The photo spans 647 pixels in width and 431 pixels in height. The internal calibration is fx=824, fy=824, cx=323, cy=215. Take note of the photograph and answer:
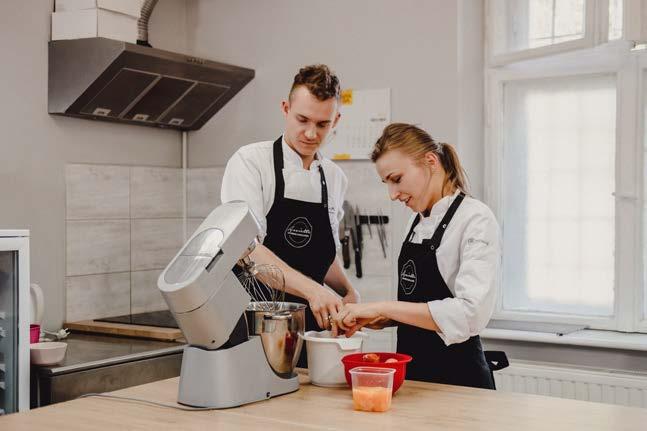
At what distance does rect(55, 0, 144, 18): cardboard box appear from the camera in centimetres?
363

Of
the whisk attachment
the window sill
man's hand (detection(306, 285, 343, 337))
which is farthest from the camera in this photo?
the window sill

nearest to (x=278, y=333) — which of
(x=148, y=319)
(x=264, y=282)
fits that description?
(x=264, y=282)

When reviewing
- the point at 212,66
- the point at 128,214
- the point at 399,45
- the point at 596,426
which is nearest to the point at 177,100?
the point at 212,66

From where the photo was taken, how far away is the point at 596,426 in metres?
1.80

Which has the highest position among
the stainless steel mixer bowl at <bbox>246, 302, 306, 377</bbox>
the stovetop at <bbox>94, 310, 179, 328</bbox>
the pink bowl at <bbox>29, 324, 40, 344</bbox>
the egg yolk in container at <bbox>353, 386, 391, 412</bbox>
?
the stainless steel mixer bowl at <bbox>246, 302, 306, 377</bbox>

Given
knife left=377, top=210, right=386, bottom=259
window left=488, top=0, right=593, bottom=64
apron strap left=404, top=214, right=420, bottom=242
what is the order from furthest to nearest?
knife left=377, top=210, right=386, bottom=259, window left=488, top=0, right=593, bottom=64, apron strap left=404, top=214, right=420, bottom=242

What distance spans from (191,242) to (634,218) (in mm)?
2271

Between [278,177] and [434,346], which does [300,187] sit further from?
[434,346]

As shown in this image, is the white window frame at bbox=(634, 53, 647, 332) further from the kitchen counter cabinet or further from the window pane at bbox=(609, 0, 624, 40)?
the kitchen counter cabinet

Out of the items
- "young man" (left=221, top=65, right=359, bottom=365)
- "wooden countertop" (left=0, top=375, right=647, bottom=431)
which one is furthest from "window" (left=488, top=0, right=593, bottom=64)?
"wooden countertop" (left=0, top=375, right=647, bottom=431)

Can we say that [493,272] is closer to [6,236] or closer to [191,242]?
[191,242]

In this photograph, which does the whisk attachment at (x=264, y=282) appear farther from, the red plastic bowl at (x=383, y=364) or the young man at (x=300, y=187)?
the red plastic bowl at (x=383, y=364)

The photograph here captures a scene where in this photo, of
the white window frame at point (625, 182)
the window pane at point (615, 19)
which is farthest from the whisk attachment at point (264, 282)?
the window pane at point (615, 19)

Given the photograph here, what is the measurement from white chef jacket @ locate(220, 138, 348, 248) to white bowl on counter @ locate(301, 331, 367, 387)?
2.28 ft
